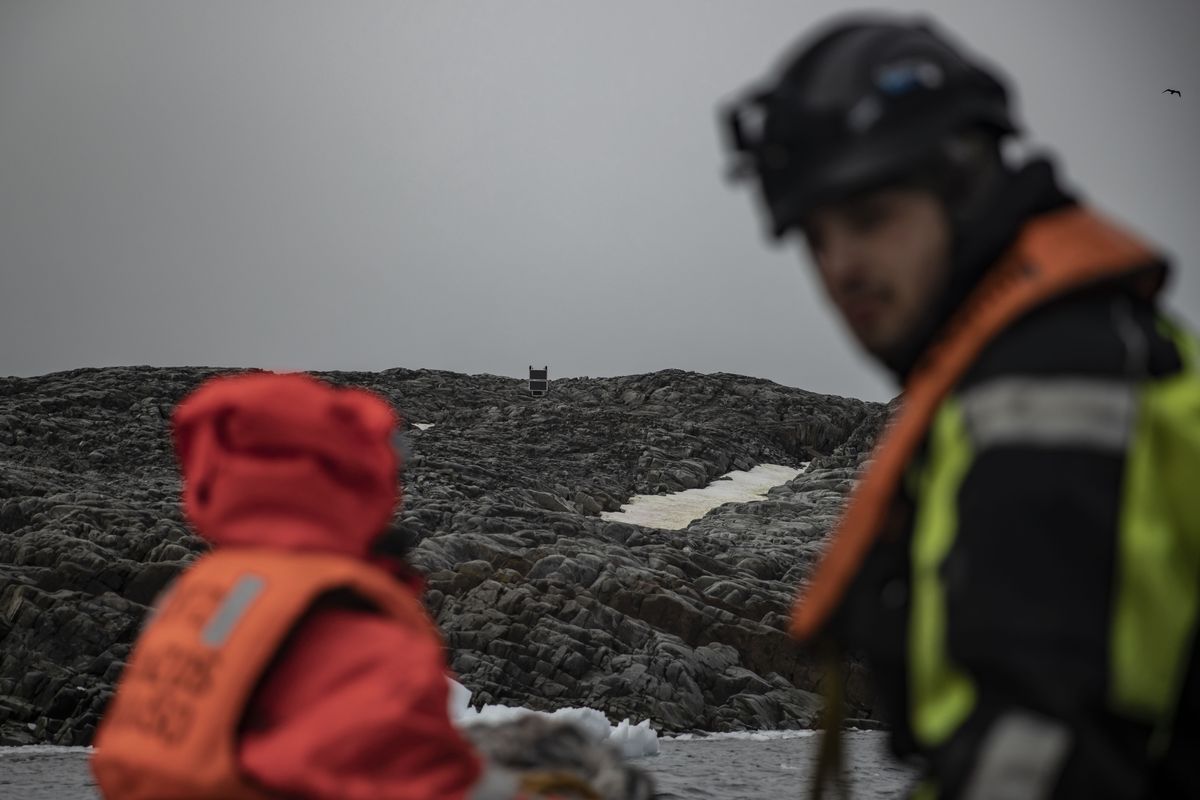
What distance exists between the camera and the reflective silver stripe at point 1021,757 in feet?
4.16

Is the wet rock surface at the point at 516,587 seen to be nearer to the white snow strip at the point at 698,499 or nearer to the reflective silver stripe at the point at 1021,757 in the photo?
the white snow strip at the point at 698,499

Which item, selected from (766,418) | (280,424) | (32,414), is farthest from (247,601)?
(766,418)

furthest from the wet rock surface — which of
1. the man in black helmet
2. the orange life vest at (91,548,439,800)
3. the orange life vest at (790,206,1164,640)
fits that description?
the man in black helmet

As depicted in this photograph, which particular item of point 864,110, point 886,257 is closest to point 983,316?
point 886,257

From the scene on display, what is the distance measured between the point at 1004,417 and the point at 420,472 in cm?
2792

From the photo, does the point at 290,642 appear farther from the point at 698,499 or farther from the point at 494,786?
the point at 698,499

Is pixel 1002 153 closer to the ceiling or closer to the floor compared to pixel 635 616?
closer to the ceiling

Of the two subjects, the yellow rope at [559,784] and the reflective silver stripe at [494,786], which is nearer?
the reflective silver stripe at [494,786]

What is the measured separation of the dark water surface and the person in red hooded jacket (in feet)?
29.7

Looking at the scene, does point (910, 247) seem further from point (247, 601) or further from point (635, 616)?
point (635, 616)

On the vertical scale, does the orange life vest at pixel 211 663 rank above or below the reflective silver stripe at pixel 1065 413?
below

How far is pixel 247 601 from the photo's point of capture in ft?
7.80

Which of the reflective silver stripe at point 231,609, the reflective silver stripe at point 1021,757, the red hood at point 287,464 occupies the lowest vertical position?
the reflective silver stripe at point 231,609

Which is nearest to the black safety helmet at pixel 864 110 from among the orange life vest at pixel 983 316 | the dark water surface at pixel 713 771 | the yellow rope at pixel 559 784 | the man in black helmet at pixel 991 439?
the man in black helmet at pixel 991 439
